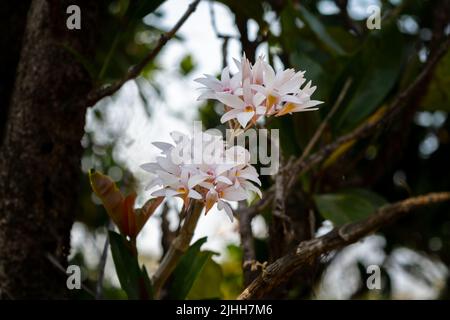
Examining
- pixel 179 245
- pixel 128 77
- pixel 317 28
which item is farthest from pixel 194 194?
pixel 317 28

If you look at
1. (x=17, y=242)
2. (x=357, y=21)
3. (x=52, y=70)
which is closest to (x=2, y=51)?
(x=52, y=70)

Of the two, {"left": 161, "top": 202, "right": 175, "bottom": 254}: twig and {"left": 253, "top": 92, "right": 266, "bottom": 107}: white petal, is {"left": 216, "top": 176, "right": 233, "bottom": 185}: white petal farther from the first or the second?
{"left": 161, "top": 202, "right": 175, "bottom": 254}: twig

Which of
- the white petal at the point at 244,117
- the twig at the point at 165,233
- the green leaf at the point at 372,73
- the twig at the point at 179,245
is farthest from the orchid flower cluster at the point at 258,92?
the green leaf at the point at 372,73

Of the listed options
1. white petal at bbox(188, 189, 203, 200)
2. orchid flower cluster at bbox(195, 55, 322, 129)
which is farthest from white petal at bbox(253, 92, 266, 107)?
white petal at bbox(188, 189, 203, 200)

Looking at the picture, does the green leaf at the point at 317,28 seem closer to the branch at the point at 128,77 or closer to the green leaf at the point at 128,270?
the branch at the point at 128,77

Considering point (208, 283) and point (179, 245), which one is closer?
point (179, 245)

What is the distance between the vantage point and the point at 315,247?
79 centimetres

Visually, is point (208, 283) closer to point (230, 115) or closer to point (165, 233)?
point (165, 233)

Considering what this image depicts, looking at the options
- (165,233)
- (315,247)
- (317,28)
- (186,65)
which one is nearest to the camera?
(315,247)

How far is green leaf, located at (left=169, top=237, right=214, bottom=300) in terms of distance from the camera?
3.01 feet

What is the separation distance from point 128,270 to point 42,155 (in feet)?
0.70

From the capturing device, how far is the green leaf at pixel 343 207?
44.1 inches
